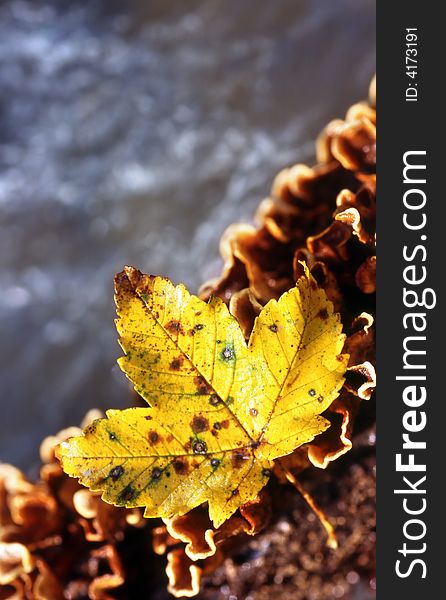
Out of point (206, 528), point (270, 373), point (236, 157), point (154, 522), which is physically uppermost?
point (236, 157)

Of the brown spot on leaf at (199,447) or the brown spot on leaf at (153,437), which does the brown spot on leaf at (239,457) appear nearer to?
the brown spot on leaf at (199,447)

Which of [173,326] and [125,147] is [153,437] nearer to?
[173,326]

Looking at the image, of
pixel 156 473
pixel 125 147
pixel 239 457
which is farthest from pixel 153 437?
pixel 125 147

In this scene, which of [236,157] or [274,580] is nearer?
[274,580]

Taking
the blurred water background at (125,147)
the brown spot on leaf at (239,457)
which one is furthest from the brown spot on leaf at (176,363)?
the blurred water background at (125,147)

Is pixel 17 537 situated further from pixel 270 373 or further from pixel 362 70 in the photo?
pixel 362 70

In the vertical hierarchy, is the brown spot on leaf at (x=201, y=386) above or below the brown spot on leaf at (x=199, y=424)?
above

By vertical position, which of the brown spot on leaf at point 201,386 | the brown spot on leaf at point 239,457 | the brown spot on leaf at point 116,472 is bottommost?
the brown spot on leaf at point 116,472

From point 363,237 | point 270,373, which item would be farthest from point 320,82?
point 270,373
